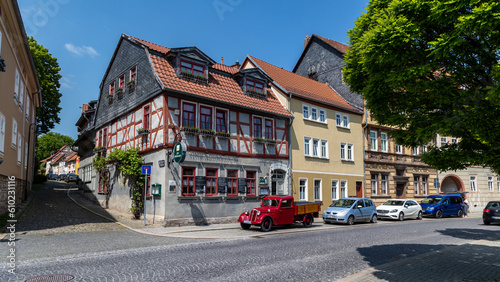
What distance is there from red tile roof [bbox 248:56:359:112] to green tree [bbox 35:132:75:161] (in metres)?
72.8

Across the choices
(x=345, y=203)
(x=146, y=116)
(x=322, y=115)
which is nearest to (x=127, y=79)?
(x=146, y=116)

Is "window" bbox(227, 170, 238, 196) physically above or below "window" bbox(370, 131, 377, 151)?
below

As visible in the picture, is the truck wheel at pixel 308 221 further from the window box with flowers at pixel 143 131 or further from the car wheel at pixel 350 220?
the window box with flowers at pixel 143 131

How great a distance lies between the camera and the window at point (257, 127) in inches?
894

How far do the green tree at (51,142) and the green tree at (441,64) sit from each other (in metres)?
91.0

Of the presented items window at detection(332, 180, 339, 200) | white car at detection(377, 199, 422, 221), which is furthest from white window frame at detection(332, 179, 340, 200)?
white car at detection(377, 199, 422, 221)

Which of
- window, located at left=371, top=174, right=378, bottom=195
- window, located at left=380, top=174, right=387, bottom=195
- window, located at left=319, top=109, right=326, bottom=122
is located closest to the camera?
window, located at left=319, top=109, right=326, bottom=122

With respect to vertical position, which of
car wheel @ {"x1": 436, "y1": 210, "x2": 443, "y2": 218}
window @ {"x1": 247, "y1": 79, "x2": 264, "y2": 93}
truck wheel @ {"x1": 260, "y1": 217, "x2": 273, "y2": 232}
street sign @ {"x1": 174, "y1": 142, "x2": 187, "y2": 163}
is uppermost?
window @ {"x1": 247, "y1": 79, "x2": 264, "y2": 93}

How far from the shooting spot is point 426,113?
8367mm

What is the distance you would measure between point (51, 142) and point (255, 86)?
79678 millimetres

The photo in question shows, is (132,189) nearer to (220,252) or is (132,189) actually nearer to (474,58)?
(220,252)

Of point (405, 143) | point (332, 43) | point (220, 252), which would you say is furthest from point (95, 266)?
point (332, 43)

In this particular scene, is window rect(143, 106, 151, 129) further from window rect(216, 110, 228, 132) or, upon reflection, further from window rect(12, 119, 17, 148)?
window rect(12, 119, 17, 148)

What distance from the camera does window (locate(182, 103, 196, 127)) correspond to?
64.1 feet
